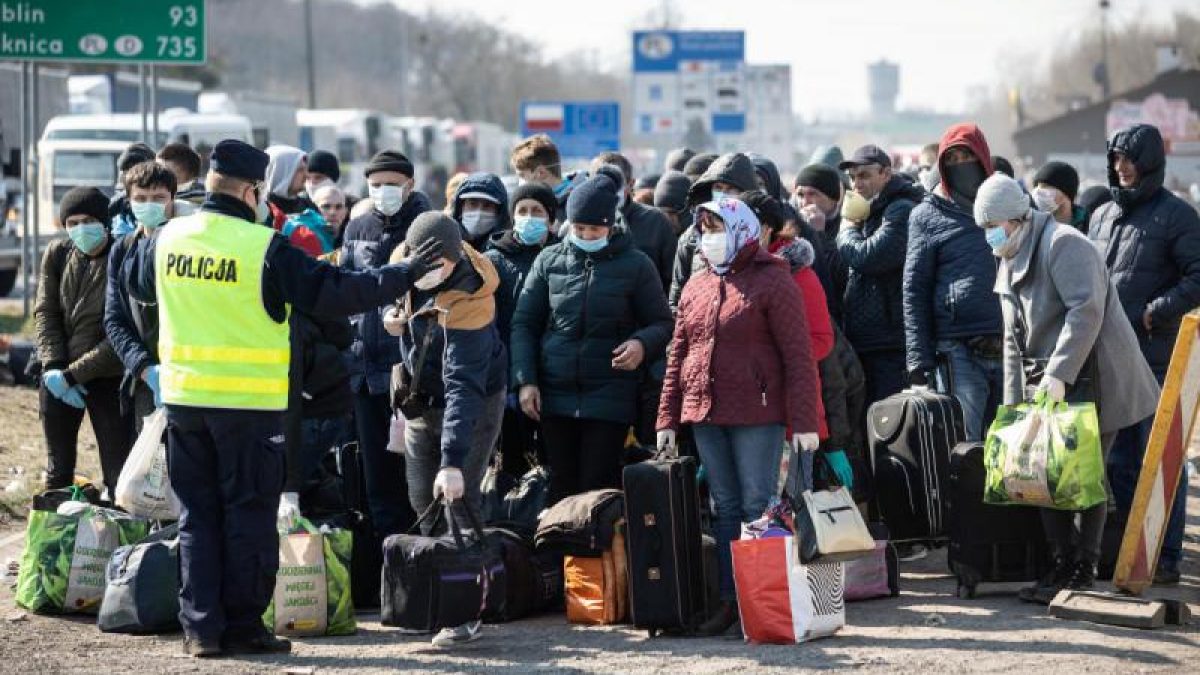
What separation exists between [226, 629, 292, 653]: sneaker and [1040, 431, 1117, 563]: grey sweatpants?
351 centimetres

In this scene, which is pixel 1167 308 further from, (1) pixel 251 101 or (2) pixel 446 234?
(1) pixel 251 101

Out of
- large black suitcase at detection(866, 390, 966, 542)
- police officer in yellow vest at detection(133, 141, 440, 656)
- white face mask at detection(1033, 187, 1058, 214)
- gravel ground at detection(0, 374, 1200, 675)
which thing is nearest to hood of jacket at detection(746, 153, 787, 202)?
large black suitcase at detection(866, 390, 966, 542)

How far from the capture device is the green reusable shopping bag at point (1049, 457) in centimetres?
856

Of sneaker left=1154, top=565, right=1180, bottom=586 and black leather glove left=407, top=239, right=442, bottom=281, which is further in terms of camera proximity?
sneaker left=1154, top=565, right=1180, bottom=586

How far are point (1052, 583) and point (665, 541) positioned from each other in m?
1.89

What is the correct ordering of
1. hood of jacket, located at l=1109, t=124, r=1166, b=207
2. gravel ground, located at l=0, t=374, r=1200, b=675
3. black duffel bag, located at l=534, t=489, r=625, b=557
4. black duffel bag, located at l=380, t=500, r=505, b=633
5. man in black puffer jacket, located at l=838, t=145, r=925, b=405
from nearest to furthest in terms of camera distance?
1. gravel ground, located at l=0, t=374, r=1200, b=675
2. black duffel bag, located at l=380, t=500, r=505, b=633
3. black duffel bag, located at l=534, t=489, r=625, b=557
4. hood of jacket, located at l=1109, t=124, r=1166, b=207
5. man in black puffer jacket, located at l=838, t=145, r=925, b=405

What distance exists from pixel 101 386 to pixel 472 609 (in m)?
2.88

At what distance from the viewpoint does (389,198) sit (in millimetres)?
10094

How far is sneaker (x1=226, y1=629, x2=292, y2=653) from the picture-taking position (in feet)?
26.8

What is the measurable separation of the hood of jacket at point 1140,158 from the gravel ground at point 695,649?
1990mm

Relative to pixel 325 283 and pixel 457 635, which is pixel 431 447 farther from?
pixel 325 283

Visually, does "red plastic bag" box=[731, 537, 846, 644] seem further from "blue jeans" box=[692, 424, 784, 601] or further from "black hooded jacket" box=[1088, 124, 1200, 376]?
"black hooded jacket" box=[1088, 124, 1200, 376]

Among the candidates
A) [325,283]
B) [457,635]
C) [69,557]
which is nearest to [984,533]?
[457,635]

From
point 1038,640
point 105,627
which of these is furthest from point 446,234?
point 1038,640
